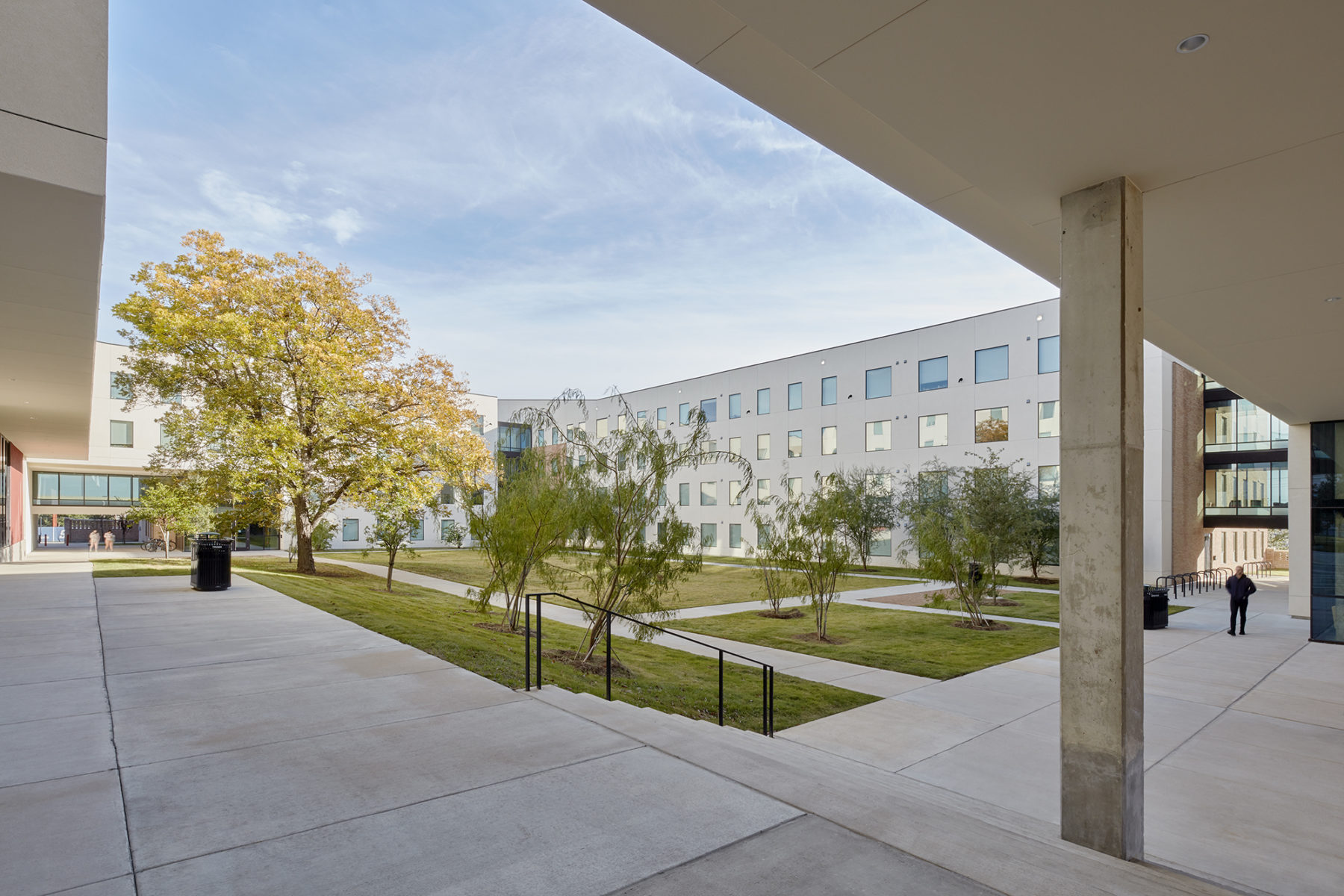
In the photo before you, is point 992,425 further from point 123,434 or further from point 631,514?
point 123,434

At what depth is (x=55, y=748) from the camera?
16.5 feet

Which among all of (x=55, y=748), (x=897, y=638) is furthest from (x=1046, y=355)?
(x=55, y=748)

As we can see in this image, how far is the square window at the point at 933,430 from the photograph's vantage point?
3269cm

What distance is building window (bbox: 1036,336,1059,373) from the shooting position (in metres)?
28.9

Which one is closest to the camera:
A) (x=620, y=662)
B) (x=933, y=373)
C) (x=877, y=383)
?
(x=620, y=662)

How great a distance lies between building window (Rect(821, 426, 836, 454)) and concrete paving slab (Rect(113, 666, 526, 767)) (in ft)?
106

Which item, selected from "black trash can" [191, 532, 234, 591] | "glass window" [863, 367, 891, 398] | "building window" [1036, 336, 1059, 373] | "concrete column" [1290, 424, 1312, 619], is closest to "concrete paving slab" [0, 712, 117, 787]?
"black trash can" [191, 532, 234, 591]

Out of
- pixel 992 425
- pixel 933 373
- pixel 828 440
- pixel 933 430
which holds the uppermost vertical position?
pixel 933 373

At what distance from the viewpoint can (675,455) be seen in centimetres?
1118

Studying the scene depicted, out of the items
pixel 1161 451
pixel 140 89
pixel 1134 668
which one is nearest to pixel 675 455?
pixel 1134 668

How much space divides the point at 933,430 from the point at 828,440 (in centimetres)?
620

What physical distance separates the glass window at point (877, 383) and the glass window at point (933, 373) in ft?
5.87

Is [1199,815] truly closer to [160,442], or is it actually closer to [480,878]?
[480,878]

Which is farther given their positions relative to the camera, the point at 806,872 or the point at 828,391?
the point at 828,391
